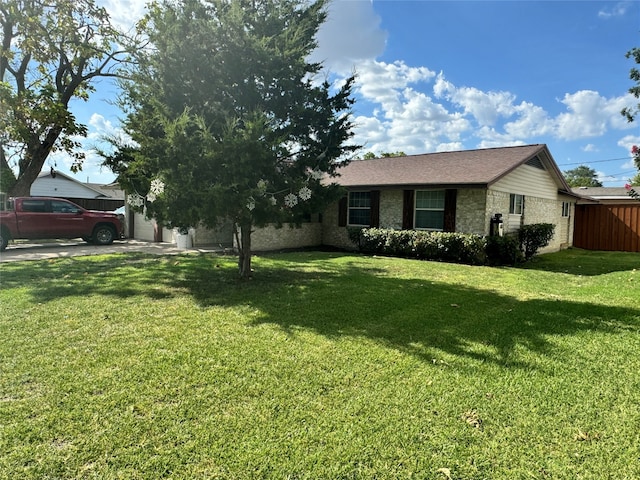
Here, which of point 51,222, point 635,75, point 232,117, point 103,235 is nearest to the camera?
point 232,117

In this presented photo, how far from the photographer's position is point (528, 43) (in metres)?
11.1

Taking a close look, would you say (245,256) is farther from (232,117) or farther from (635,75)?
(635,75)

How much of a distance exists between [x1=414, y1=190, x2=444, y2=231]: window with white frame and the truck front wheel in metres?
11.4

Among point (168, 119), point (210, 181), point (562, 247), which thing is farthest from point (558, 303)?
point (562, 247)

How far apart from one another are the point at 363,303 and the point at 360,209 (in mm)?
9317

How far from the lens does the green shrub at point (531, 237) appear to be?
1323 centimetres

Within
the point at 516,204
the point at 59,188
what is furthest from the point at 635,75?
the point at 59,188

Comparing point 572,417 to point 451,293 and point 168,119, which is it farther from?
point 168,119

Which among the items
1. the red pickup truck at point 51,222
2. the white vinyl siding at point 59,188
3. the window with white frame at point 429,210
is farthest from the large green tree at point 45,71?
the white vinyl siding at point 59,188

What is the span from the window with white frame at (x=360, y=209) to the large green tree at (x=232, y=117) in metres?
7.47

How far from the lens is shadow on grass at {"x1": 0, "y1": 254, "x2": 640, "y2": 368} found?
4492 mm

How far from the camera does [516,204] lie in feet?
45.1

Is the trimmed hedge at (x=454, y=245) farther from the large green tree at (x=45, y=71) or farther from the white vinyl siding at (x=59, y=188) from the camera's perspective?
the white vinyl siding at (x=59, y=188)

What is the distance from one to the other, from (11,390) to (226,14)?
6.13 meters
